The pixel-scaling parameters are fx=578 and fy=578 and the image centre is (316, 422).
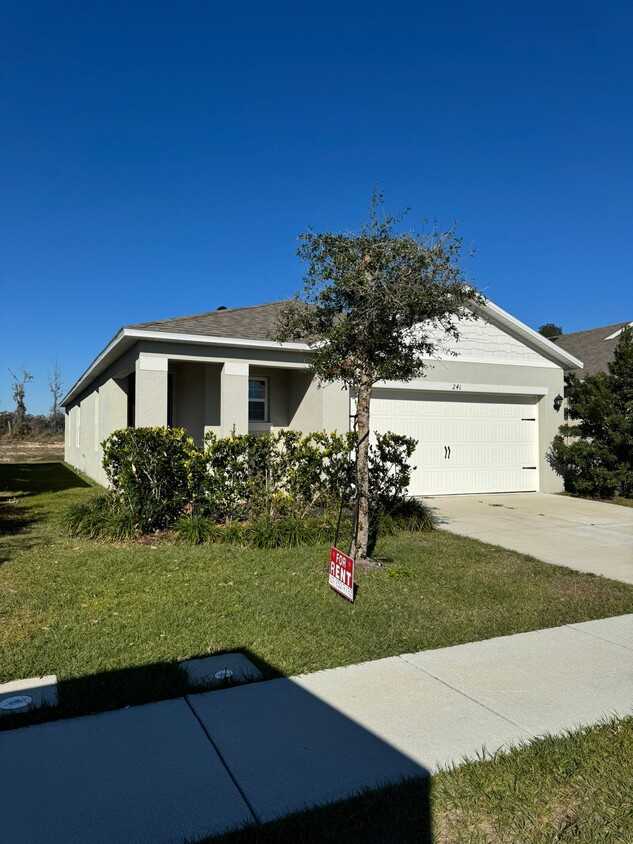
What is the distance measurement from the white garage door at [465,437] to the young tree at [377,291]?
5677mm

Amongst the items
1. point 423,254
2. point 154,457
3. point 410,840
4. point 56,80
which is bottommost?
point 410,840

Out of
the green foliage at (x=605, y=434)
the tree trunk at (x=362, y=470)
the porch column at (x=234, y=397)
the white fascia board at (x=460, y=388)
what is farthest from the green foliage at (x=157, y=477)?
the green foliage at (x=605, y=434)

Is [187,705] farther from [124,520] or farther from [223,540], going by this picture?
[124,520]

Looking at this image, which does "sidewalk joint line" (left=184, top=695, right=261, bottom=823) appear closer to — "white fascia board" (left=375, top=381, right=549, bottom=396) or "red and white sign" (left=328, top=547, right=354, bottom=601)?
"red and white sign" (left=328, top=547, right=354, bottom=601)

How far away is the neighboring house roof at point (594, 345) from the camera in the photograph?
17281mm

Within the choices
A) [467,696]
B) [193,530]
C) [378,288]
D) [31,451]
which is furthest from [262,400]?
[31,451]

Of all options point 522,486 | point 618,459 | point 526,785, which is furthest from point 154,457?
point 618,459

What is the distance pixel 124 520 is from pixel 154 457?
3.10ft

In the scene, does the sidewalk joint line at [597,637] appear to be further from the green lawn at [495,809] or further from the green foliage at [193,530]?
the green foliage at [193,530]

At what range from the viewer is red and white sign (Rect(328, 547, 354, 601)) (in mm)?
5223

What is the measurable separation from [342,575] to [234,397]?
6.54 m

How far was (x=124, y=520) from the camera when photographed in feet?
26.0

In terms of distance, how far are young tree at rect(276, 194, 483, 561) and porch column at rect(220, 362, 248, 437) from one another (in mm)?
4915

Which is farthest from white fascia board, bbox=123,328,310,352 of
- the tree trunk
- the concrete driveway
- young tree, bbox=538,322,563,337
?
young tree, bbox=538,322,563,337
